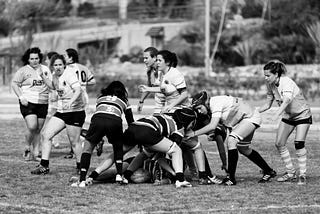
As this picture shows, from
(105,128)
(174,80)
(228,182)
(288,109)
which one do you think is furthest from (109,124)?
(288,109)

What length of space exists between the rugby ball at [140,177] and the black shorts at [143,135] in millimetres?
715

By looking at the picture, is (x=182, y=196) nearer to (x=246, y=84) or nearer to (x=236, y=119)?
(x=236, y=119)

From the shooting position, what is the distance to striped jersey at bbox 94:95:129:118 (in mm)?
10820

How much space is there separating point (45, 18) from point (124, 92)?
150 feet

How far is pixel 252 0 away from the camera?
52219mm

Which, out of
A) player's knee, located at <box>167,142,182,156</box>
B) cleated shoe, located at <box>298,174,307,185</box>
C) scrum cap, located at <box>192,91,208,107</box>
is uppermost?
→ scrum cap, located at <box>192,91,208,107</box>

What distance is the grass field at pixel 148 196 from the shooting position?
369 inches

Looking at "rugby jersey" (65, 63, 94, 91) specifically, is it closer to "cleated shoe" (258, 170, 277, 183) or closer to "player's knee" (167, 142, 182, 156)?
"player's knee" (167, 142, 182, 156)

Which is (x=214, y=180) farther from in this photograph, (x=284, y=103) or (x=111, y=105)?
(x=111, y=105)

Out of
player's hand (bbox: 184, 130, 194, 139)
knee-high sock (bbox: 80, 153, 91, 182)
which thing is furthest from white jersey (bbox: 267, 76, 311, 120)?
knee-high sock (bbox: 80, 153, 91, 182)

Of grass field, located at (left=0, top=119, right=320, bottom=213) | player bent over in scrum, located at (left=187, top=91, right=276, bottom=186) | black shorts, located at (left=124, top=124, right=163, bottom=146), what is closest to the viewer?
grass field, located at (left=0, top=119, right=320, bottom=213)

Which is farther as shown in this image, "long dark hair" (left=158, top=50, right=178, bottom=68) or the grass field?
"long dark hair" (left=158, top=50, right=178, bottom=68)

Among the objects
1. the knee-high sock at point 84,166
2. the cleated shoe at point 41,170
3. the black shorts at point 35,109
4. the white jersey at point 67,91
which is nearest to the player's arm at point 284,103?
the knee-high sock at point 84,166

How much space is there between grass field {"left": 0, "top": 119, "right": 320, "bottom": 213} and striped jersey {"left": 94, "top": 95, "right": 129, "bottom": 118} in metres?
0.97
